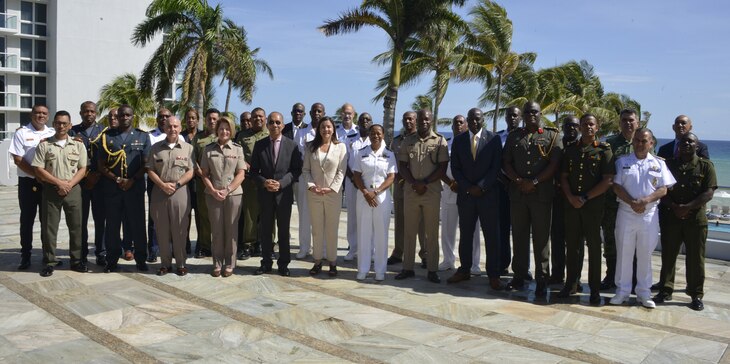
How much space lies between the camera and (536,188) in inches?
238

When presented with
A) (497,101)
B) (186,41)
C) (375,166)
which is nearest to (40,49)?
(186,41)

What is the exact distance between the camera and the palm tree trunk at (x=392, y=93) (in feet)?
50.2

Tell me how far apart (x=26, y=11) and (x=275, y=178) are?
39179 mm

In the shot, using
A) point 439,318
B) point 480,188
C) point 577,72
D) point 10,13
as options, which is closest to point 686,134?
point 480,188

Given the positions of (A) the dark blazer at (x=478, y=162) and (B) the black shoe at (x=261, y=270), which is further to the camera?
(B) the black shoe at (x=261, y=270)

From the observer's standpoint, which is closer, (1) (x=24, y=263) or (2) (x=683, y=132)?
(2) (x=683, y=132)

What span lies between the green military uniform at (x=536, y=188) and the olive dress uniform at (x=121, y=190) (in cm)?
418

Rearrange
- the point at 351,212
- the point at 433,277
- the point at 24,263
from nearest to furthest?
the point at 433,277 → the point at 24,263 → the point at 351,212

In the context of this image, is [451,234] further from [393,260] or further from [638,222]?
[638,222]

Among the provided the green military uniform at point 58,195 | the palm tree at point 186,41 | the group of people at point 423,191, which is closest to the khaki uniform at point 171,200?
the group of people at point 423,191

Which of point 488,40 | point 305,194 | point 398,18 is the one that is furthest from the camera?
point 488,40

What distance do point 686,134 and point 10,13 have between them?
135 ft

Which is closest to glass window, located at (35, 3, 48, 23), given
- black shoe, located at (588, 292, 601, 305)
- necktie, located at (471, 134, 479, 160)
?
necktie, located at (471, 134, 479, 160)

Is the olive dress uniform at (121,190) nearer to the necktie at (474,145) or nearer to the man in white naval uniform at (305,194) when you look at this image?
the man in white naval uniform at (305,194)
